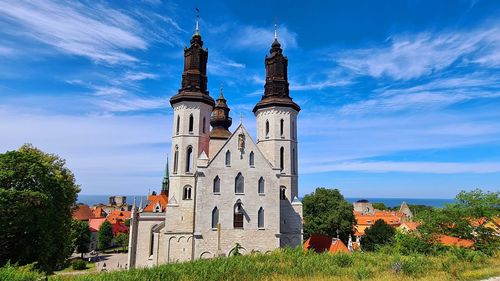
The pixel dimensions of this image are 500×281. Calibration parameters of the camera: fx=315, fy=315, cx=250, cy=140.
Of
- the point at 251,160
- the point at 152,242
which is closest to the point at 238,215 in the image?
the point at 251,160

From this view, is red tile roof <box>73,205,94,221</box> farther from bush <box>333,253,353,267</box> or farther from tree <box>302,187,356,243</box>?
bush <box>333,253,353,267</box>

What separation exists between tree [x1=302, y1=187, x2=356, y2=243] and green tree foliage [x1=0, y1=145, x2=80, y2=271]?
102ft

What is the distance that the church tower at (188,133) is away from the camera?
27078 mm

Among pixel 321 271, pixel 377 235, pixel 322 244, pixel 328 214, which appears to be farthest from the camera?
pixel 377 235

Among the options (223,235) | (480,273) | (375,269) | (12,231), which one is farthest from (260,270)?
(12,231)

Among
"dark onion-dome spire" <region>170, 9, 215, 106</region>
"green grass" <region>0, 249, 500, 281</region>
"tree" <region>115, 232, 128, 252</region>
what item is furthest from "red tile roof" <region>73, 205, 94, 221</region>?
"green grass" <region>0, 249, 500, 281</region>

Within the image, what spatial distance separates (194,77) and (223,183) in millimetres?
10676

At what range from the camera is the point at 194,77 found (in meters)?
29.7

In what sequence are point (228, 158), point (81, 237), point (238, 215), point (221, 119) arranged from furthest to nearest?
point (81, 237) < point (221, 119) < point (228, 158) < point (238, 215)

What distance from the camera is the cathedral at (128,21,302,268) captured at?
25.4 meters

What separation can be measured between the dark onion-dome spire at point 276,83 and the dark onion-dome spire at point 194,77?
5.44 metres

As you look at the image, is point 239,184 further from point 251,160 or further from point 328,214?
point 328,214

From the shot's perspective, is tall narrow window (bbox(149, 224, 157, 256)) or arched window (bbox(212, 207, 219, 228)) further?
tall narrow window (bbox(149, 224, 157, 256))

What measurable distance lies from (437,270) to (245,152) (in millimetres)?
16425
